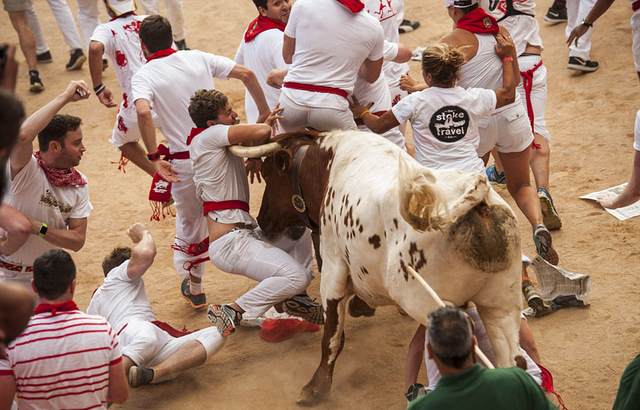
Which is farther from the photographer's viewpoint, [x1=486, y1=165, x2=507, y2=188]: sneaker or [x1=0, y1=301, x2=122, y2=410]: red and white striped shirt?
[x1=486, y1=165, x2=507, y2=188]: sneaker

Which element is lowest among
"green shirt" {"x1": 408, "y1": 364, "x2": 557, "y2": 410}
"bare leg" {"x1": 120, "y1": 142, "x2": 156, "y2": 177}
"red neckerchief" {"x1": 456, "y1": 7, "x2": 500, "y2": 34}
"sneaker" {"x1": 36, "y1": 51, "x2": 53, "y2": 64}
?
"sneaker" {"x1": 36, "y1": 51, "x2": 53, "y2": 64}

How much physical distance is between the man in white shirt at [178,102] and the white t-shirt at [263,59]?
1.34ft

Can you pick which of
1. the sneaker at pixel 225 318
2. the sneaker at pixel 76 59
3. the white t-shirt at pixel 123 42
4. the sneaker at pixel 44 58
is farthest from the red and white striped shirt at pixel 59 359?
the sneaker at pixel 44 58

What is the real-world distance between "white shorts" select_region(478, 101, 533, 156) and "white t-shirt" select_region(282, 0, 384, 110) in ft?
3.44

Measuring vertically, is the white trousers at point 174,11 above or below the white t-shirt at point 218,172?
below

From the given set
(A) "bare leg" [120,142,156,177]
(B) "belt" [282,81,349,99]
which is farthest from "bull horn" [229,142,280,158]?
(A) "bare leg" [120,142,156,177]

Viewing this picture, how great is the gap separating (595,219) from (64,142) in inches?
189

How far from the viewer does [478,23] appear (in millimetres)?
6211

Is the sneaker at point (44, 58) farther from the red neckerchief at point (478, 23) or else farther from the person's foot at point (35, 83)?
the red neckerchief at point (478, 23)

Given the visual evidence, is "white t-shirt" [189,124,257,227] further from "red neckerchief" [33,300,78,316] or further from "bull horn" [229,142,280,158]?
"red neckerchief" [33,300,78,316]

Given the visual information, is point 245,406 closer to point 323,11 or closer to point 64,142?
point 64,142

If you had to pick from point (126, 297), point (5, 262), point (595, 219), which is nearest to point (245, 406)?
point (126, 297)

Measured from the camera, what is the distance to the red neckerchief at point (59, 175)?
568cm

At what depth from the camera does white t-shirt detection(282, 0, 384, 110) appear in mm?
5914
